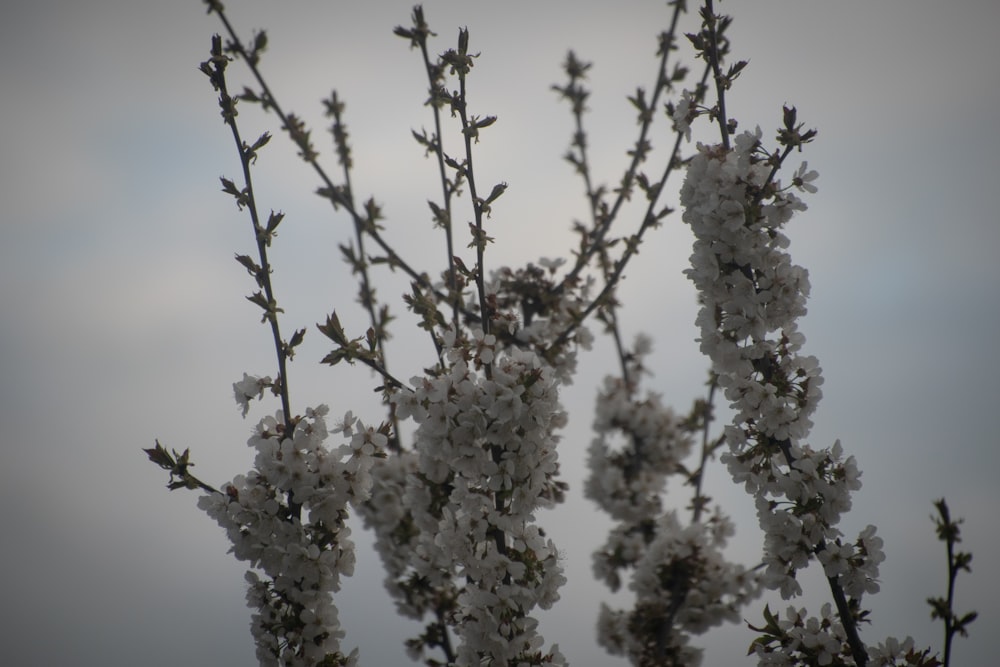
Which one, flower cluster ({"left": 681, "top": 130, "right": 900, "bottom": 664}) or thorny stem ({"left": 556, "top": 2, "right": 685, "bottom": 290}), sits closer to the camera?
flower cluster ({"left": 681, "top": 130, "right": 900, "bottom": 664})

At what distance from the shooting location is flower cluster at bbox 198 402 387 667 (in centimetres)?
347

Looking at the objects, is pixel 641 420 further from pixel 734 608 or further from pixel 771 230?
pixel 771 230

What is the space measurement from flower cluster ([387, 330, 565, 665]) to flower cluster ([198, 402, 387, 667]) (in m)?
0.52

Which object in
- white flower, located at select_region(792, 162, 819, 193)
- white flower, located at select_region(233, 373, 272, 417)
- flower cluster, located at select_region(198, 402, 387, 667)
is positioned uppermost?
white flower, located at select_region(792, 162, 819, 193)

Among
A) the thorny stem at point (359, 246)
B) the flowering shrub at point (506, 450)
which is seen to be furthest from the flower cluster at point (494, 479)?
the thorny stem at point (359, 246)

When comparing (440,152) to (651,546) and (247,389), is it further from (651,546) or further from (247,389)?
(651,546)

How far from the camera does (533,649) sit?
11.0 feet

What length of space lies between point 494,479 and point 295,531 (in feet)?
3.26

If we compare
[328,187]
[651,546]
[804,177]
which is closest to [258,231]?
[328,187]

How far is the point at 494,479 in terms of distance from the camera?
10.9 feet

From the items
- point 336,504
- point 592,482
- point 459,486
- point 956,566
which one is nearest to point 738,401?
point 956,566

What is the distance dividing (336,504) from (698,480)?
2895mm

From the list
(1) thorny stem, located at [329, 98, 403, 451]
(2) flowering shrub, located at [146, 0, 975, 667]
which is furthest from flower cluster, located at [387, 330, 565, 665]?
(1) thorny stem, located at [329, 98, 403, 451]

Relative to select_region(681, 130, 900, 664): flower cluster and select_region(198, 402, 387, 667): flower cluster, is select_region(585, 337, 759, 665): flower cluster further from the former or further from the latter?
select_region(198, 402, 387, 667): flower cluster
